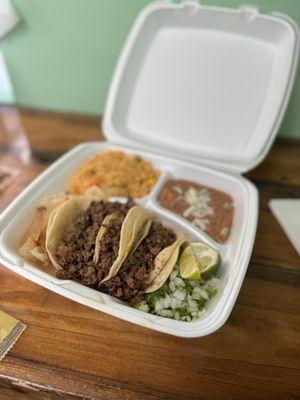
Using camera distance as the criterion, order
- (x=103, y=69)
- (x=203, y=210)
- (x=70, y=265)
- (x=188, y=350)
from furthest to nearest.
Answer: (x=103, y=69) < (x=203, y=210) < (x=70, y=265) < (x=188, y=350)

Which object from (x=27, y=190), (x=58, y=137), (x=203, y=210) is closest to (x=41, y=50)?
(x=58, y=137)

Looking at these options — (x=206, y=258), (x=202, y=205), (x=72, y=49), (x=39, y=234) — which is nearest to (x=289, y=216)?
(x=202, y=205)

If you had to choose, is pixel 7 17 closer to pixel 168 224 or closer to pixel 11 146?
pixel 11 146

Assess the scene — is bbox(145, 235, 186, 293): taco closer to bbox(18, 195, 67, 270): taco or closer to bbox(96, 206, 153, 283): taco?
bbox(96, 206, 153, 283): taco

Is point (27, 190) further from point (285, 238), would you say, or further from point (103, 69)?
point (285, 238)

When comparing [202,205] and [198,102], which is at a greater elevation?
[198,102]

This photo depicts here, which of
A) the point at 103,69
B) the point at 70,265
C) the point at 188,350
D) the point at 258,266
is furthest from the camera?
the point at 103,69
